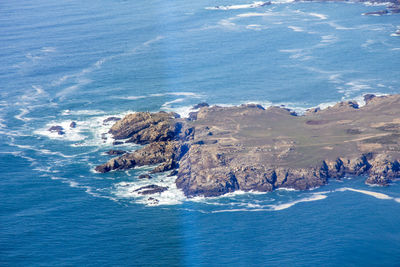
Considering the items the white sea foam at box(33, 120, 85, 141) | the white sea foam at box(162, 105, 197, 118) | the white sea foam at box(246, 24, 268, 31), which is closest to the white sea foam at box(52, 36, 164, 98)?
the white sea foam at box(33, 120, 85, 141)

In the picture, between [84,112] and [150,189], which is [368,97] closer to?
[150,189]

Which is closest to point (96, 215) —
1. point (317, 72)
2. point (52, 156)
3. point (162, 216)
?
point (162, 216)

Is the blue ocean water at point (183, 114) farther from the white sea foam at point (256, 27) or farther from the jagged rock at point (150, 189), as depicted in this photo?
the white sea foam at point (256, 27)

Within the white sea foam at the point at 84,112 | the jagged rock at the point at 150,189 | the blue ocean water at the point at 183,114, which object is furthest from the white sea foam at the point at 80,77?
the jagged rock at the point at 150,189

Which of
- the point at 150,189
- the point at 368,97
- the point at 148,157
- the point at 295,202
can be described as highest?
the point at 368,97

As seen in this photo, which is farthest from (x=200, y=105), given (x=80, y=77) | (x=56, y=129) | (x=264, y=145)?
(x=80, y=77)

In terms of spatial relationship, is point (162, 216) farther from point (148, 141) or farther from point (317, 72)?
point (317, 72)
